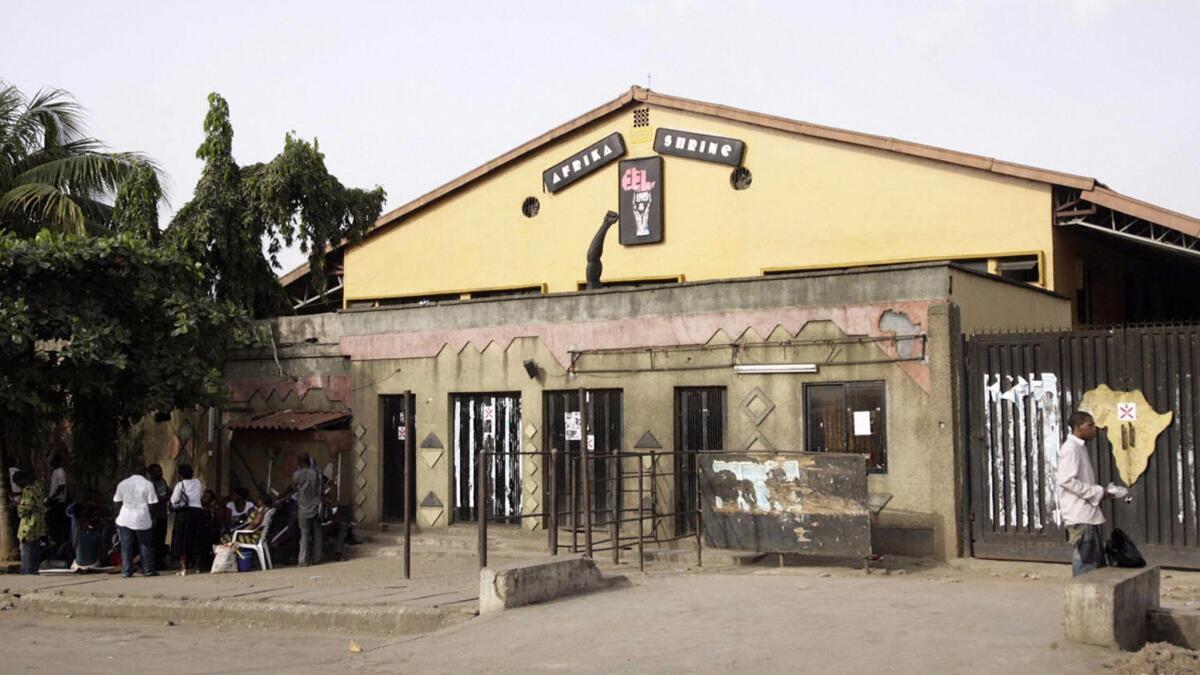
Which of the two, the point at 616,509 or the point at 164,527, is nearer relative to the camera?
the point at 616,509

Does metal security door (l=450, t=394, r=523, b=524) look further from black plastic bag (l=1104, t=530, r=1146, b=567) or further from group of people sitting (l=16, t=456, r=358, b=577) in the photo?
black plastic bag (l=1104, t=530, r=1146, b=567)

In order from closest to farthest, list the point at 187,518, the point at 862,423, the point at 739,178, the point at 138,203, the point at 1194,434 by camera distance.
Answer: the point at 1194,434 → the point at 862,423 → the point at 187,518 → the point at 138,203 → the point at 739,178

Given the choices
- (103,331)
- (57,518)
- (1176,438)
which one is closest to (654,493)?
(1176,438)

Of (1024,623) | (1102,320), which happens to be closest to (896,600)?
(1024,623)

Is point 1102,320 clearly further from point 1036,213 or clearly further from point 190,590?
point 190,590

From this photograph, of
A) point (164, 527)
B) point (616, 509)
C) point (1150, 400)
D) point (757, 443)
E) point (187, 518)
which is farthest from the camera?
point (164, 527)

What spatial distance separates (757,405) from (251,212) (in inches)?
534

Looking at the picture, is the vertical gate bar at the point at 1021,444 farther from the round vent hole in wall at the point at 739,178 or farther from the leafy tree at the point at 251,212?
the leafy tree at the point at 251,212

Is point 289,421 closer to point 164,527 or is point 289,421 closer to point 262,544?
point 164,527

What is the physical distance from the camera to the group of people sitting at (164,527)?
17.0 metres

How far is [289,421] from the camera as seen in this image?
Result: 778 inches

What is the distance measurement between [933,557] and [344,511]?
8.84 m

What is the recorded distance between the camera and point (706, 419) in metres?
16.8

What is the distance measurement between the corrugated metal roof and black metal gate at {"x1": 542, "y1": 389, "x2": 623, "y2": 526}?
371cm
